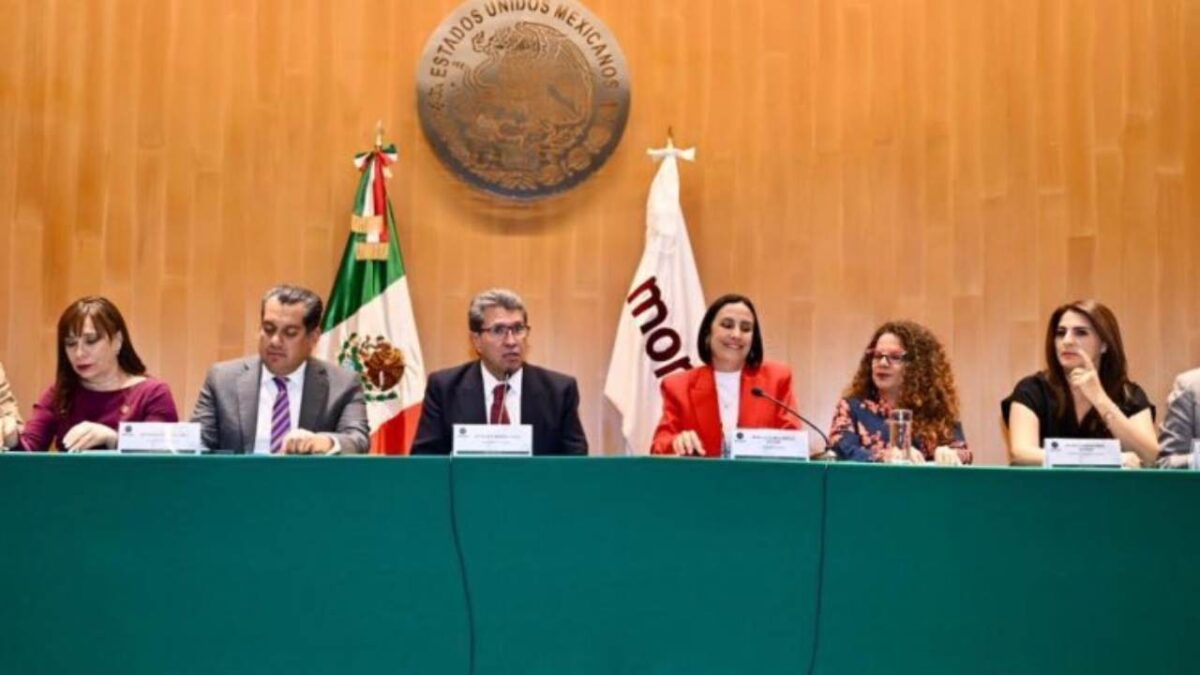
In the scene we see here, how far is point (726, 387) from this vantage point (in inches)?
165

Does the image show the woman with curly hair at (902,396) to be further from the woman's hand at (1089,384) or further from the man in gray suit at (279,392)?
the man in gray suit at (279,392)

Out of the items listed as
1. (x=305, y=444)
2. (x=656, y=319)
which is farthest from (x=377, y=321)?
(x=305, y=444)

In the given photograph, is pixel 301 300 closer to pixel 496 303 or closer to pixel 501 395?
pixel 496 303

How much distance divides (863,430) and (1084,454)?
113 cm

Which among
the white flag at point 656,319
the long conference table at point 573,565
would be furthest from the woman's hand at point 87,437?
the white flag at point 656,319

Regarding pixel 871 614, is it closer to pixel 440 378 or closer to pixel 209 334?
pixel 440 378

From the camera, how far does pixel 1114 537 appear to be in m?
2.71

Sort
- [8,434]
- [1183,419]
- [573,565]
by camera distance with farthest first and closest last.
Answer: [8,434] < [1183,419] < [573,565]

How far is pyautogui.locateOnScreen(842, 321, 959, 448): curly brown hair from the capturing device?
13.0 feet

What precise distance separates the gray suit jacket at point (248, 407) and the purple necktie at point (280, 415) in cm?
5

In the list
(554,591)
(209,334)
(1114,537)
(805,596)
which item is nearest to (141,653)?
(554,591)

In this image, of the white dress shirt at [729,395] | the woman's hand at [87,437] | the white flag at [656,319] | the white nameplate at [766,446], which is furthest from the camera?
the white flag at [656,319]

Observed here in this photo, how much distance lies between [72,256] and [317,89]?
1.19 m

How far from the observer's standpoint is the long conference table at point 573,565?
2.72 m
